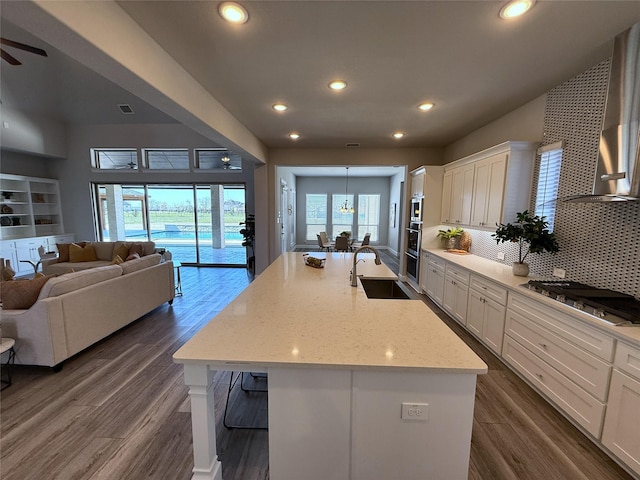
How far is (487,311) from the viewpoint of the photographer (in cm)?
295

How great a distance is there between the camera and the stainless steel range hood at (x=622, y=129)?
1.77 metres

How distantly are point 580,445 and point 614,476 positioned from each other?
0.71 feet

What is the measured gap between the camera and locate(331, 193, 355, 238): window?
1024cm

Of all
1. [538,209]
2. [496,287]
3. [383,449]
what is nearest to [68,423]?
[383,449]

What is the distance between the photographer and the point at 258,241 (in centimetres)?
→ 589

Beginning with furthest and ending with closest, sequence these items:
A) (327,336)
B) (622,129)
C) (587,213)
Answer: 1. (587,213)
2. (622,129)
3. (327,336)

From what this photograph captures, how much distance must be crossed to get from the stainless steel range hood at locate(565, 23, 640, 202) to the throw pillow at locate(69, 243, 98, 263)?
23.9 ft

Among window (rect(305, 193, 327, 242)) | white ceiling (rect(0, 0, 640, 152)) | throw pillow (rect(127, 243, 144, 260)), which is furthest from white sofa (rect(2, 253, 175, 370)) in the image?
window (rect(305, 193, 327, 242))

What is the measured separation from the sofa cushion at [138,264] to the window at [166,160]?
3.79 metres

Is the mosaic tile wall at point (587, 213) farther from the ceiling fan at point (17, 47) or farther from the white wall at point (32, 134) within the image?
the white wall at point (32, 134)

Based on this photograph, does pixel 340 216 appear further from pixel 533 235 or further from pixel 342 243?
pixel 533 235

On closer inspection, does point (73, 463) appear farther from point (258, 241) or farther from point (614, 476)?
point (258, 241)

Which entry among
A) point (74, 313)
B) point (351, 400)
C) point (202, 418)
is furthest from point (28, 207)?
point (351, 400)

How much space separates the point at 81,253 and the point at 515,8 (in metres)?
6.95
